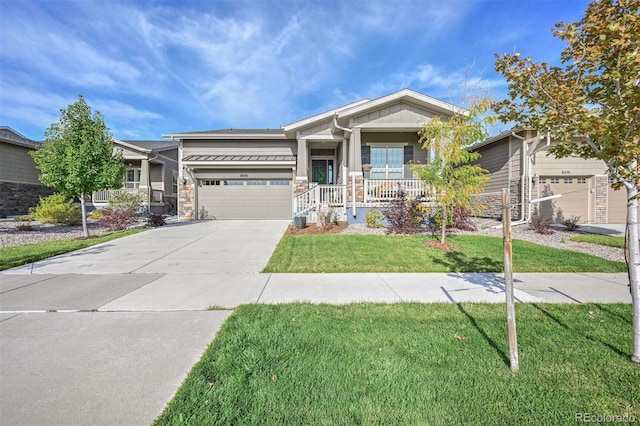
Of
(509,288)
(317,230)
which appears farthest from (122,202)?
(509,288)

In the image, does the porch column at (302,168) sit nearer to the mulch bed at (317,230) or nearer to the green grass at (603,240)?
the mulch bed at (317,230)

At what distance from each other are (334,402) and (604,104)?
12.3ft

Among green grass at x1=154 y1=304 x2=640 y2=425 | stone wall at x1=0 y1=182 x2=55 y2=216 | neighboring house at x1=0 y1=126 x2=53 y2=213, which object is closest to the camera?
green grass at x1=154 y1=304 x2=640 y2=425

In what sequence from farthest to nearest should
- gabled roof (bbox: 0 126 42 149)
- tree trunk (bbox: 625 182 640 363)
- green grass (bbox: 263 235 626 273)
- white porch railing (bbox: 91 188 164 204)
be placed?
white porch railing (bbox: 91 188 164 204) < gabled roof (bbox: 0 126 42 149) < green grass (bbox: 263 235 626 273) < tree trunk (bbox: 625 182 640 363)

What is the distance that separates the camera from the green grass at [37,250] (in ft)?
21.3

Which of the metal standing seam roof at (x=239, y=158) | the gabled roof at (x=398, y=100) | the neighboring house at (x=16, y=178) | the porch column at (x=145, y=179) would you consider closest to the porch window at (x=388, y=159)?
the gabled roof at (x=398, y=100)

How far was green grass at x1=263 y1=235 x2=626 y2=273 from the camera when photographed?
594 centimetres

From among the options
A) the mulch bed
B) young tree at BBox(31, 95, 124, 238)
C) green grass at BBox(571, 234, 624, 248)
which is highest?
young tree at BBox(31, 95, 124, 238)

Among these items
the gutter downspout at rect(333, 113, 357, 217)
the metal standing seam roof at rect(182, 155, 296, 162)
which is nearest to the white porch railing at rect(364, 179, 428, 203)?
the gutter downspout at rect(333, 113, 357, 217)

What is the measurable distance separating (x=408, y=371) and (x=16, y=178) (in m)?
24.5

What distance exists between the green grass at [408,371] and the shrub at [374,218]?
24.0ft

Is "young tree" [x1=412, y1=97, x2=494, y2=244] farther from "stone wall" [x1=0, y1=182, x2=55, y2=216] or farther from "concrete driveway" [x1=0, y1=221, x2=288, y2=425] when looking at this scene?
"stone wall" [x1=0, y1=182, x2=55, y2=216]

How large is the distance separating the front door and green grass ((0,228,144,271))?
982 centimetres

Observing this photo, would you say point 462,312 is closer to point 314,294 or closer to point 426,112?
point 314,294
